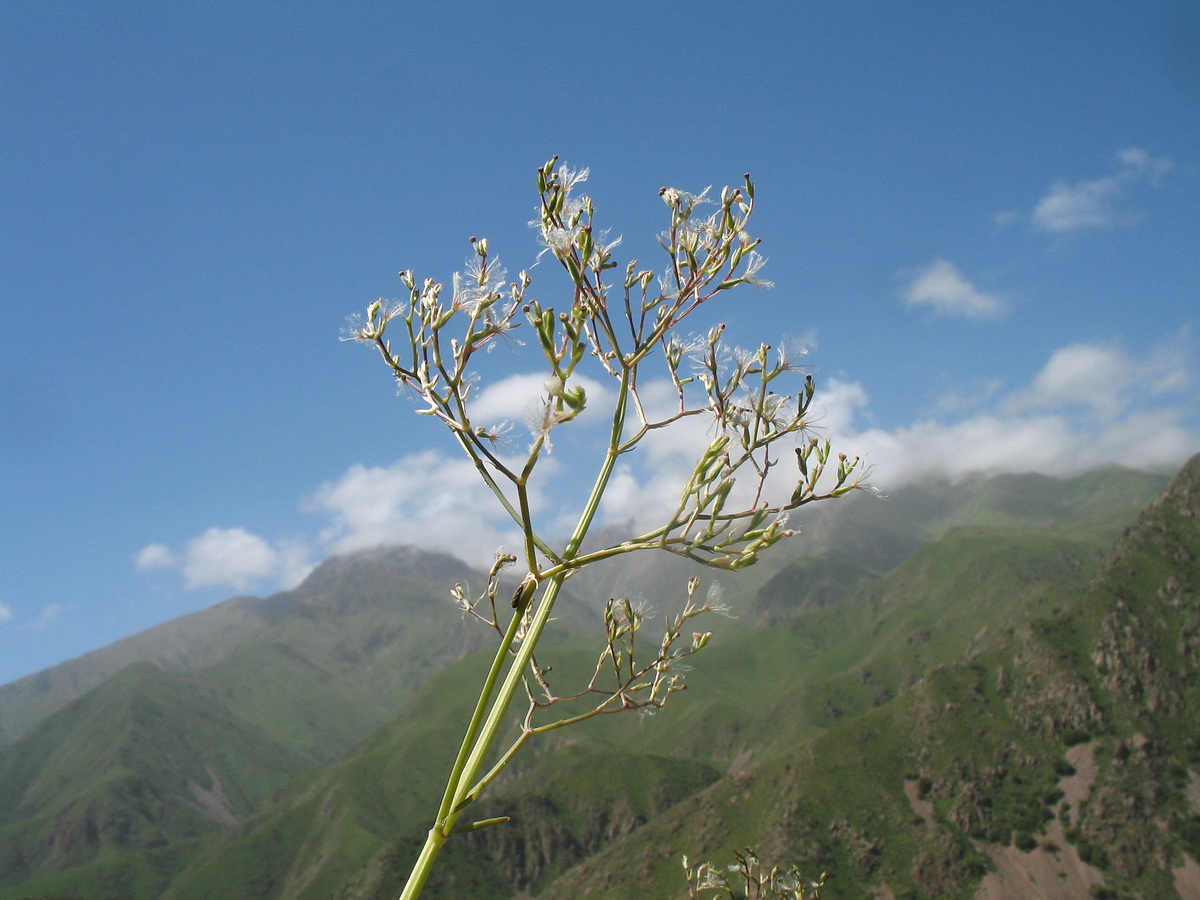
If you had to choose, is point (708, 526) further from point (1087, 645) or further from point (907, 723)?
point (1087, 645)

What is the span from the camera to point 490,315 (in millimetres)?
2873

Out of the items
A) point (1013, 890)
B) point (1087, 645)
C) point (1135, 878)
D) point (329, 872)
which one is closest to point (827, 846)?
point (1013, 890)

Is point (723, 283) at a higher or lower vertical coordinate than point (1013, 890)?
higher

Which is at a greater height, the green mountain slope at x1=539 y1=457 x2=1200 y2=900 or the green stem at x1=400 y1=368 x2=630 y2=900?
the green stem at x1=400 y1=368 x2=630 y2=900

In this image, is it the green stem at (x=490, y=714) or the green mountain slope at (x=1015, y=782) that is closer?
the green stem at (x=490, y=714)

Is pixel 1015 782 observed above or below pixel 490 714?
below

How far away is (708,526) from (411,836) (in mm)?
199593

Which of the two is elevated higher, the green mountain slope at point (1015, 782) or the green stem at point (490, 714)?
the green stem at point (490, 714)

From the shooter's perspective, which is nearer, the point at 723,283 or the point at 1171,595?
the point at 723,283

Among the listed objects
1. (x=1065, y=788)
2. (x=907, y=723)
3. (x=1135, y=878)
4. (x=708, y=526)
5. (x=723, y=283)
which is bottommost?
(x=1135, y=878)

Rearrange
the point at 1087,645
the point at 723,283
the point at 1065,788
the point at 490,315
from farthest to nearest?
the point at 1087,645 < the point at 1065,788 < the point at 723,283 < the point at 490,315

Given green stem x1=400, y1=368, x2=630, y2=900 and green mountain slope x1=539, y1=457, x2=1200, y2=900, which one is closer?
green stem x1=400, y1=368, x2=630, y2=900

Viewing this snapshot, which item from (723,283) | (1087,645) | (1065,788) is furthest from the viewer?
(1087,645)

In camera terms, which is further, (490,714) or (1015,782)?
(1015,782)
